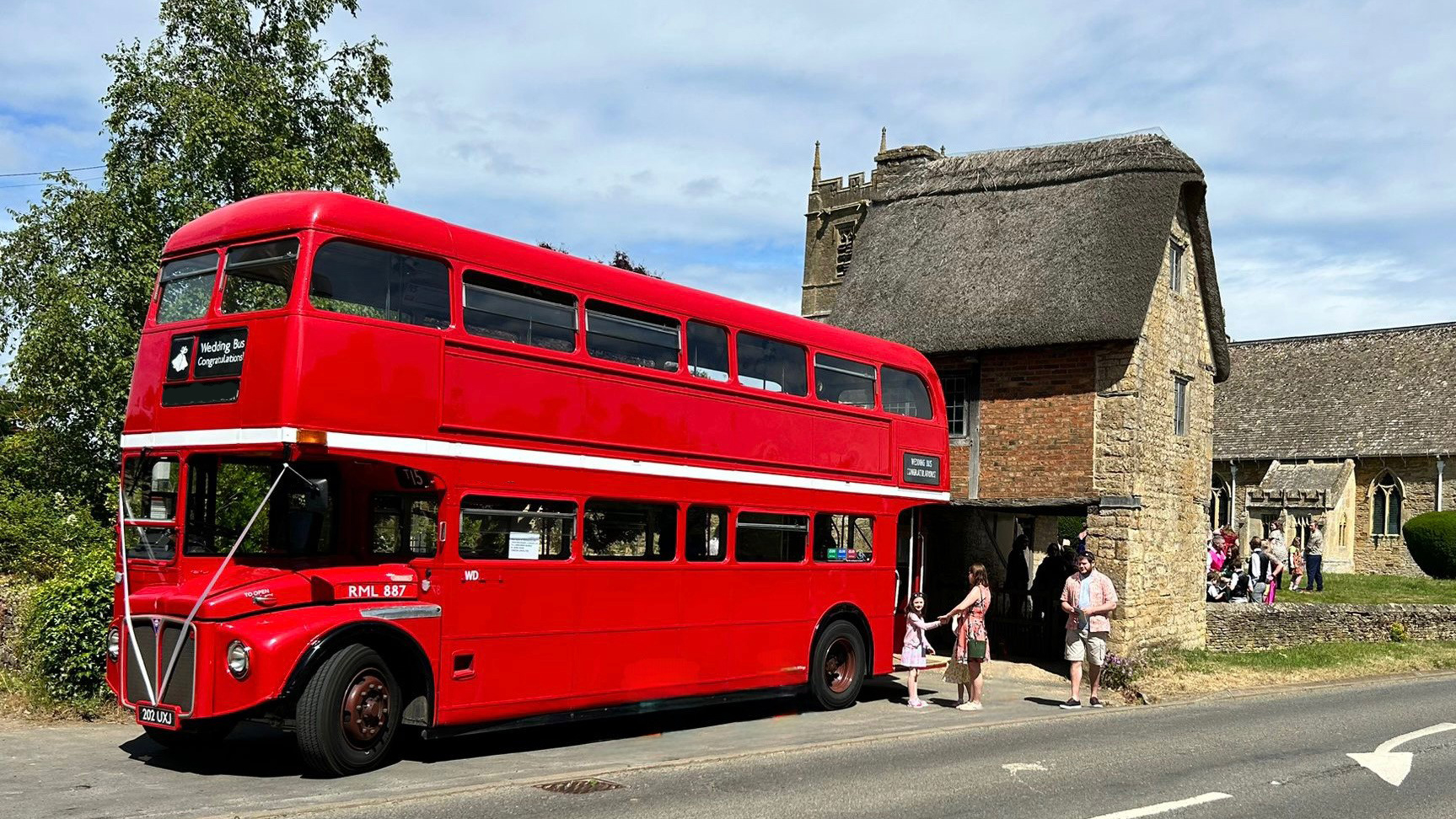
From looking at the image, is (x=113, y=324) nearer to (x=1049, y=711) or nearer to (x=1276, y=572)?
(x=1049, y=711)

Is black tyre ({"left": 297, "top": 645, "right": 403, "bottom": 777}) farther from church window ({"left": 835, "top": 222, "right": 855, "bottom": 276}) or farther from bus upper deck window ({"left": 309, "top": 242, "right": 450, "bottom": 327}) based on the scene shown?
church window ({"left": 835, "top": 222, "right": 855, "bottom": 276})

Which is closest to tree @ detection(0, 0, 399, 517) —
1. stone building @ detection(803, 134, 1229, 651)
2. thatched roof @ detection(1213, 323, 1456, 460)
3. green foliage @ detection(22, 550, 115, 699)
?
green foliage @ detection(22, 550, 115, 699)

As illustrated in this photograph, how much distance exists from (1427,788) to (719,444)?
709cm

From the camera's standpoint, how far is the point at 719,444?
1318 centimetres

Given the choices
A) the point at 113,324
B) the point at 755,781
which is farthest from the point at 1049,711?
the point at 113,324

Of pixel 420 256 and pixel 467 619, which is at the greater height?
pixel 420 256

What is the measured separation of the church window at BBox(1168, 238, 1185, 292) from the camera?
2248cm

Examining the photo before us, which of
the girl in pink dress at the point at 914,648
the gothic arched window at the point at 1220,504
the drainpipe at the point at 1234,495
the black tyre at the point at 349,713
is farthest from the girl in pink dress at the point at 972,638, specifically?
the gothic arched window at the point at 1220,504

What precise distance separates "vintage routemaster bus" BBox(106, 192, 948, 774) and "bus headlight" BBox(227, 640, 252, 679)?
20mm

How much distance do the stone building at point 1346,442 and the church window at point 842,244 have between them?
20.1 m

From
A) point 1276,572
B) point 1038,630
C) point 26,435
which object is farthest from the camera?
point 1276,572

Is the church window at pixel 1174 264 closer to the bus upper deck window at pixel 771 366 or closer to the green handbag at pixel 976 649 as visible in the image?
the green handbag at pixel 976 649

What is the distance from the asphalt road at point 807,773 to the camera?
8508mm

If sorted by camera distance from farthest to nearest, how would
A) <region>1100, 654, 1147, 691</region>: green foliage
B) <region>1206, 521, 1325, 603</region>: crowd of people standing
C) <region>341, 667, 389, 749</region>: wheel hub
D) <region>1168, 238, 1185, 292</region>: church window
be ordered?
<region>1206, 521, 1325, 603</region>: crowd of people standing
<region>1168, 238, 1185, 292</region>: church window
<region>1100, 654, 1147, 691</region>: green foliage
<region>341, 667, 389, 749</region>: wheel hub
